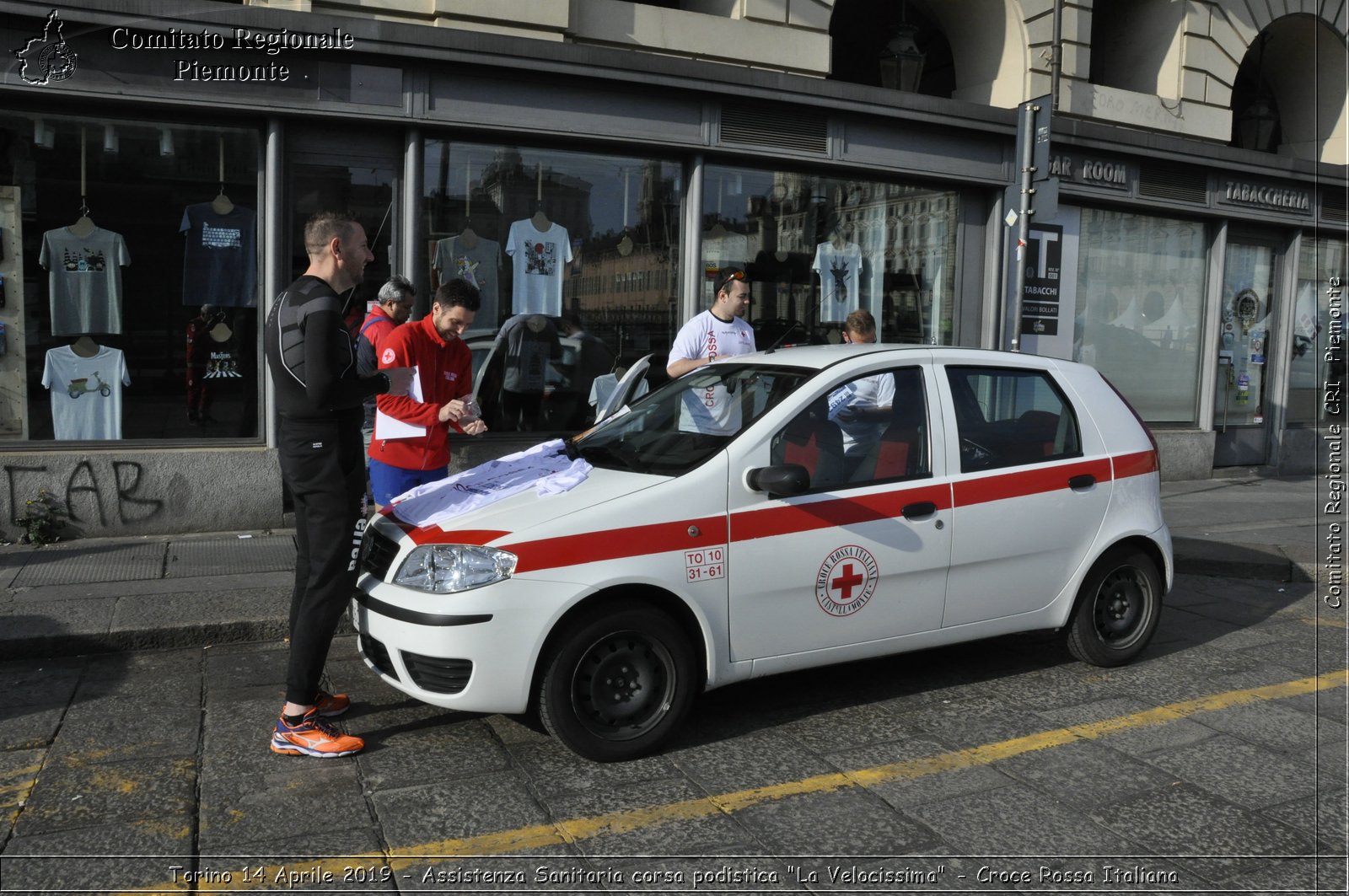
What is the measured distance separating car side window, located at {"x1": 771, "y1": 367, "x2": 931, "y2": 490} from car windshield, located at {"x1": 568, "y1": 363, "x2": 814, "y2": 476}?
18cm

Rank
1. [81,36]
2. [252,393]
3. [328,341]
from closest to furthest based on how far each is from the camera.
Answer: [328,341] < [81,36] < [252,393]

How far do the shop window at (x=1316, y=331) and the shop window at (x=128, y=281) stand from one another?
12981mm

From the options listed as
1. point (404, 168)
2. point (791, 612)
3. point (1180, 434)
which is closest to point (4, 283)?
point (404, 168)

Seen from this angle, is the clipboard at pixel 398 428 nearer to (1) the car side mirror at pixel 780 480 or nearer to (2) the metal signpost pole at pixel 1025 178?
(1) the car side mirror at pixel 780 480

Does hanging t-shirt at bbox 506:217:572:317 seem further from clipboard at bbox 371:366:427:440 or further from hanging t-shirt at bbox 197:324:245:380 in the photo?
clipboard at bbox 371:366:427:440

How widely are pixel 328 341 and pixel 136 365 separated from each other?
16.1 ft

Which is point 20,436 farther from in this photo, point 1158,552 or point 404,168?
point 1158,552

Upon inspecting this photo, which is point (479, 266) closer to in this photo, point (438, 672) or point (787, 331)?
point (787, 331)

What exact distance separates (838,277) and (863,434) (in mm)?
6379

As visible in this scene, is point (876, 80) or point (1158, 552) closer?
point (1158, 552)

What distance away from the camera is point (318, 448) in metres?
4.36

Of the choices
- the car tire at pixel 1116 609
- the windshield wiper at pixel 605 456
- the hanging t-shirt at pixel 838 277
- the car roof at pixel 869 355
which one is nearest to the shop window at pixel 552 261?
the hanging t-shirt at pixel 838 277

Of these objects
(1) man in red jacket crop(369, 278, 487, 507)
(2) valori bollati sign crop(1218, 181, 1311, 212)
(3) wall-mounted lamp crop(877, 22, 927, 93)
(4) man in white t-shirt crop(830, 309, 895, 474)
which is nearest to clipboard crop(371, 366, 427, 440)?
(1) man in red jacket crop(369, 278, 487, 507)

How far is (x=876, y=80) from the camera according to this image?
12.4m
